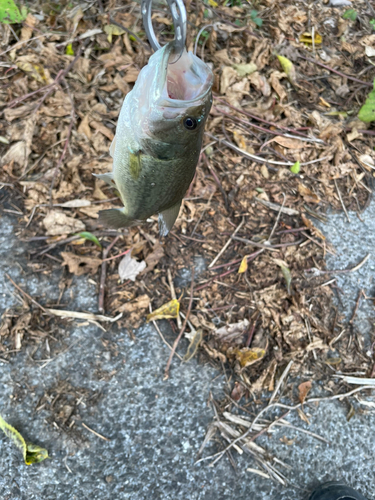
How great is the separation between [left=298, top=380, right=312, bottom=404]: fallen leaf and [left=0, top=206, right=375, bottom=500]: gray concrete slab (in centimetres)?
9

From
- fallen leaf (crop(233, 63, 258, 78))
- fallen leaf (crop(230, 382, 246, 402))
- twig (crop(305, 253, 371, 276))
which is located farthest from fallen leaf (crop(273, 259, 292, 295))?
fallen leaf (crop(233, 63, 258, 78))

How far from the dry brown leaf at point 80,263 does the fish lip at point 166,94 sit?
5.88ft

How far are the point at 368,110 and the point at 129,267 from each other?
2604 mm

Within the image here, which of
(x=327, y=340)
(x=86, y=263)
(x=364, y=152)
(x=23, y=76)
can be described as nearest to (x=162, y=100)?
(x=86, y=263)

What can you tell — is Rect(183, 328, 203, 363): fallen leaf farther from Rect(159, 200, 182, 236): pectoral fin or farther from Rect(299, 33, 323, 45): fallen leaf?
Rect(299, 33, 323, 45): fallen leaf

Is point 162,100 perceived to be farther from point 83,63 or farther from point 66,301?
point 83,63

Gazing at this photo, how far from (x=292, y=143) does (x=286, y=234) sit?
0.88m

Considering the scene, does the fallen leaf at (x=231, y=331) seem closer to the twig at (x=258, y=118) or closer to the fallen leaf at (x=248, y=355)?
the fallen leaf at (x=248, y=355)

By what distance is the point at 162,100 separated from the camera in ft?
3.84

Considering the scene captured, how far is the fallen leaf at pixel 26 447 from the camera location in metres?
2.28

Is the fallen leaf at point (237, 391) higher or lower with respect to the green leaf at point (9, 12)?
lower

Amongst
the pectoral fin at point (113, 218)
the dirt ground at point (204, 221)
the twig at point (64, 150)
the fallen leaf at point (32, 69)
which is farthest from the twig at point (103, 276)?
the fallen leaf at point (32, 69)

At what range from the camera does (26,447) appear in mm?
2281

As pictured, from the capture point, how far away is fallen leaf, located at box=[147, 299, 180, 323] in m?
2.72
